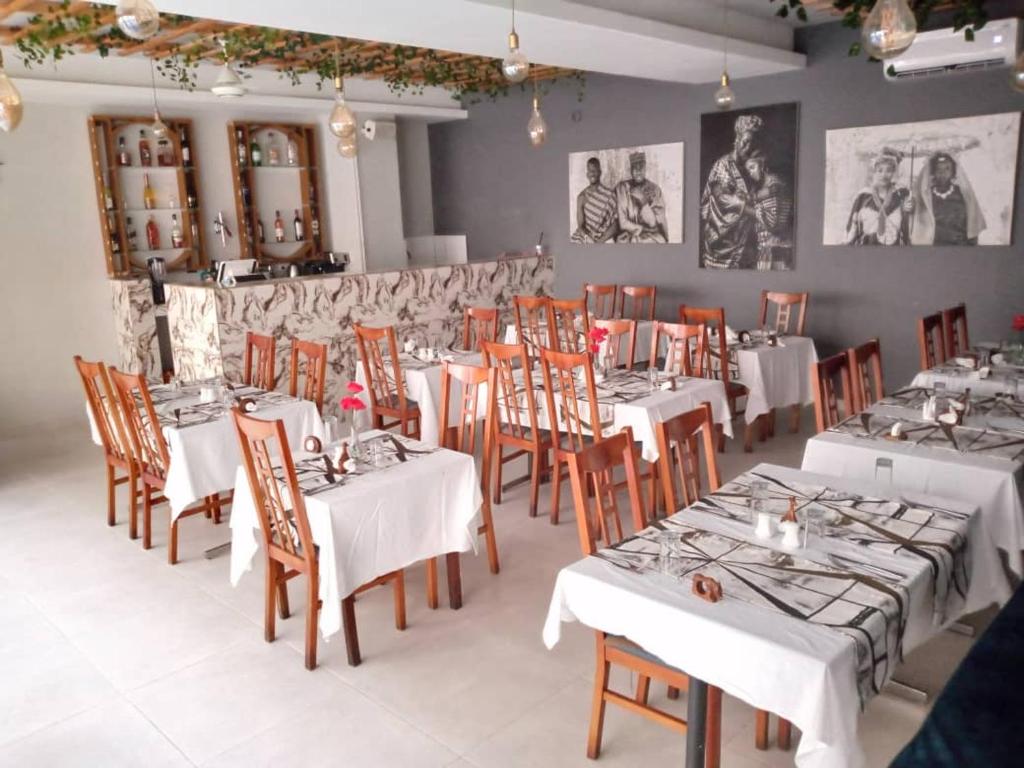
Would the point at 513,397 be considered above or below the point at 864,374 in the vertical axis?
below

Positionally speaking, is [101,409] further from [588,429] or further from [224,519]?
[588,429]

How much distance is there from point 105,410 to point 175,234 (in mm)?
3512

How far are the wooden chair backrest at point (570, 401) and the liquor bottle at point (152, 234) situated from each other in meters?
4.64

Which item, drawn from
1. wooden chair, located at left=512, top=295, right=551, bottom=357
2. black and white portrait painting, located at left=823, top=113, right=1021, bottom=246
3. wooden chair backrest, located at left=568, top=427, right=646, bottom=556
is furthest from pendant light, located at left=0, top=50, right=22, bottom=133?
black and white portrait painting, located at left=823, top=113, right=1021, bottom=246

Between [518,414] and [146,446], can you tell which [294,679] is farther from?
[518,414]

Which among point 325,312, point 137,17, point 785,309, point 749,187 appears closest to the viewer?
point 137,17

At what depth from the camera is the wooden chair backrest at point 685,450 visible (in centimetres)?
265

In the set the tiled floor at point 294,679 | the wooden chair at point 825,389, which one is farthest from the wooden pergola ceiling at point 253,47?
the wooden chair at point 825,389

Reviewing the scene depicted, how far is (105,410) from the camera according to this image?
4305 millimetres

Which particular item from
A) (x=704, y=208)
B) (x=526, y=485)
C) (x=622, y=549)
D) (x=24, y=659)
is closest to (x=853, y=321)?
(x=704, y=208)

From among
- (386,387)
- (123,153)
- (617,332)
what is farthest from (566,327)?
(123,153)

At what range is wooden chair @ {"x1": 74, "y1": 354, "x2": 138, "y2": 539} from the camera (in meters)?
4.10

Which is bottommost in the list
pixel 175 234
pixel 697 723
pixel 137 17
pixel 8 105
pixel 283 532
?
pixel 697 723

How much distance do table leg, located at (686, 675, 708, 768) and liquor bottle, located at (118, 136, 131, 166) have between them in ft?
22.6
